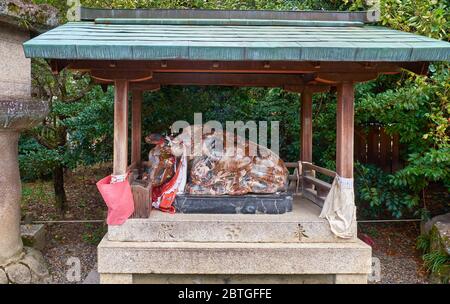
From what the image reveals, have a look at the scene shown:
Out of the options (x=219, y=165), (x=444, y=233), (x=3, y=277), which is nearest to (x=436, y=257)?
(x=444, y=233)

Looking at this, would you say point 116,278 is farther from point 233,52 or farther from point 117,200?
point 233,52

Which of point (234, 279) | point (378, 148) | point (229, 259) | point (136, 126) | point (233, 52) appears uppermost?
point (233, 52)

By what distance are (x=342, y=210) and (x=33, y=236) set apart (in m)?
4.57

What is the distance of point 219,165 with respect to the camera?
456 centimetres

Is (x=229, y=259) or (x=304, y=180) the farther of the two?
(x=304, y=180)

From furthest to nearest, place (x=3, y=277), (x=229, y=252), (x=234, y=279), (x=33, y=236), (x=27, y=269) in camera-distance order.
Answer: (x=33, y=236) < (x=27, y=269) < (x=3, y=277) < (x=234, y=279) < (x=229, y=252)

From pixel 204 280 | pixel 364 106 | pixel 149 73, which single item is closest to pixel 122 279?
pixel 204 280

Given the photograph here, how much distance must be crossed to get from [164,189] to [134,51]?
1896 mm

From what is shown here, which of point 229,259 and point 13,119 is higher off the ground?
point 13,119

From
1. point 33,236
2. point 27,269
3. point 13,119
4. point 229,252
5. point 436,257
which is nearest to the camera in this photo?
point 229,252

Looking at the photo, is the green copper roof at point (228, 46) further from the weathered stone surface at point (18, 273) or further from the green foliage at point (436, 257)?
the green foliage at point (436, 257)

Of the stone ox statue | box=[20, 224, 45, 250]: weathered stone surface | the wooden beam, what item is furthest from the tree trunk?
the wooden beam

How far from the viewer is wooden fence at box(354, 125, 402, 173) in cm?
707

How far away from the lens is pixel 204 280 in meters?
3.93
